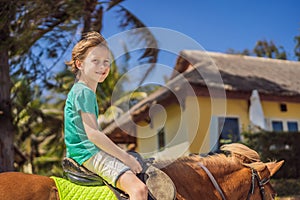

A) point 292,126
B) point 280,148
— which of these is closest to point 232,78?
point 292,126

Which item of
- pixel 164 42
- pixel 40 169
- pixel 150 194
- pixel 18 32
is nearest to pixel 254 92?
pixel 18 32

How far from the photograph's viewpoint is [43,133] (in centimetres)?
2762

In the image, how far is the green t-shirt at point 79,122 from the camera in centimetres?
288

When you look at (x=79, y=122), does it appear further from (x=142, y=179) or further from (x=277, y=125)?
(x=277, y=125)

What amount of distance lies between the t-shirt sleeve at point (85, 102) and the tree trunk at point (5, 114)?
8743 mm

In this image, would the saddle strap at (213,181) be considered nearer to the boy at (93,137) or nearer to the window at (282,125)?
the boy at (93,137)

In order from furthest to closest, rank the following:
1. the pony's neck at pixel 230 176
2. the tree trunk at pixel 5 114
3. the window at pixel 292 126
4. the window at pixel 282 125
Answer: the window at pixel 292 126 < the window at pixel 282 125 < the tree trunk at pixel 5 114 < the pony's neck at pixel 230 176

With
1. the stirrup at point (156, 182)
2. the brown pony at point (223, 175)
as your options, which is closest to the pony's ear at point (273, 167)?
the brown pony at point (223, 175)

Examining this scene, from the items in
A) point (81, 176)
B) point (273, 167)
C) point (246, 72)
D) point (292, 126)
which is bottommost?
point (292, 126)

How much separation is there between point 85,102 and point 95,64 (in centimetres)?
37

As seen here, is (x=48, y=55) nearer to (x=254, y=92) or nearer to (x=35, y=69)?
(x=35, y=69)

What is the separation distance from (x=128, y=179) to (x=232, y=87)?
1348 cm

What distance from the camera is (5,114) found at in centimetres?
1133

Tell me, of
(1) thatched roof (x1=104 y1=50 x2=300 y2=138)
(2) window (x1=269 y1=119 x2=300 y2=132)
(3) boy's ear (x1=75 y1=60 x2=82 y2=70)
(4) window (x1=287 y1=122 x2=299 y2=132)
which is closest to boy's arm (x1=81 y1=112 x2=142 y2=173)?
(3) boy's ear (x1=75 y1=60 x2=82 y2=70)
